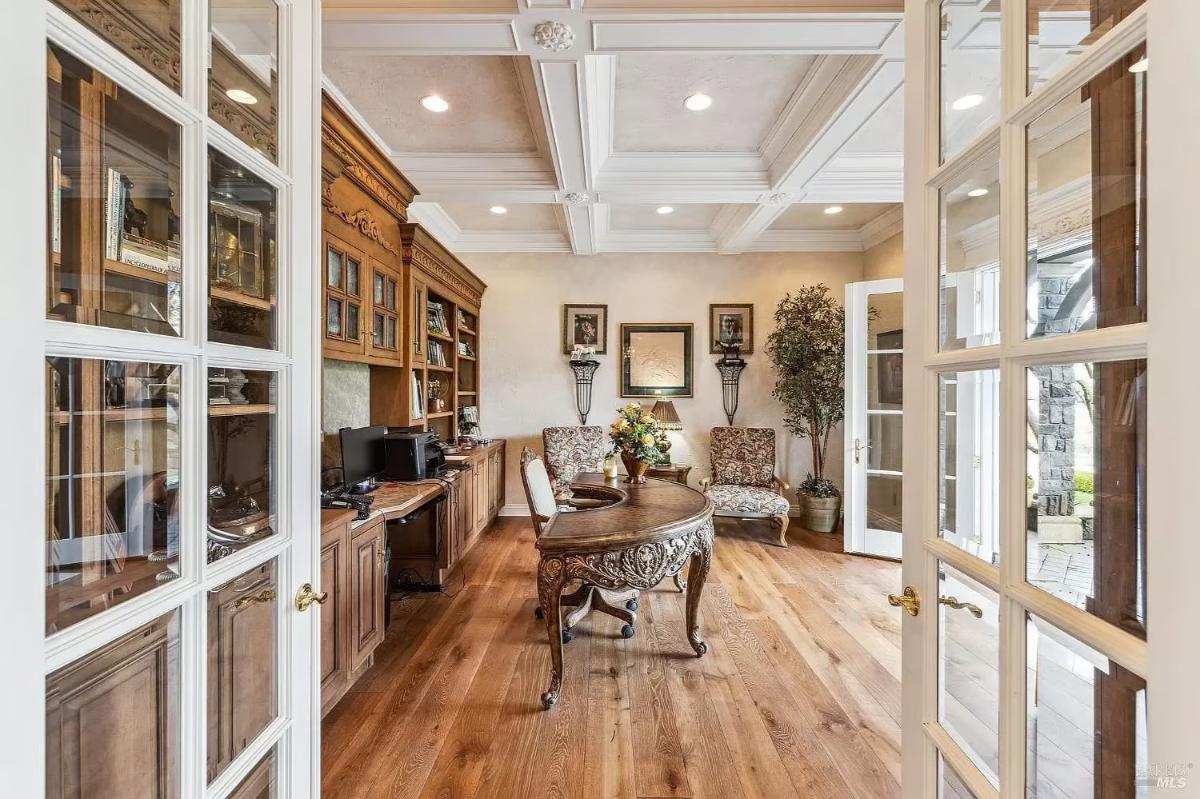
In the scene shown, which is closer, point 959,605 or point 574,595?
point 959,605

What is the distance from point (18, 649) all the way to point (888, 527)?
4.84 metres

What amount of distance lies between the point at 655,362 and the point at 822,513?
7.42ft

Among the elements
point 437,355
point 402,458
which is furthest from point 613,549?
point 437,355

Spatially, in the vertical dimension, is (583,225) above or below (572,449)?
above

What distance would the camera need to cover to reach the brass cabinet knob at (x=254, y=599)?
856 mm

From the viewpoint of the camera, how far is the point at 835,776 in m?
1.74

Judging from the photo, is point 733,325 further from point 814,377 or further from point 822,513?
point 822,513

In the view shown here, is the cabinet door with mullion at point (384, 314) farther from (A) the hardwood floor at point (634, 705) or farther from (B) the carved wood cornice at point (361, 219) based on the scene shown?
(A) the hardwood floor at point (634, 705)

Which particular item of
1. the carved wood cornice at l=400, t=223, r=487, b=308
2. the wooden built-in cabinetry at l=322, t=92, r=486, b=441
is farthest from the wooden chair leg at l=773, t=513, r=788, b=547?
the carved wood cornice at l=400, t=223, r=487, b=308

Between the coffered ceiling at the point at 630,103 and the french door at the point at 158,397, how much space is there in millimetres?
1265

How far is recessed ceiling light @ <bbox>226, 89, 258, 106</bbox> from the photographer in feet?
2.74

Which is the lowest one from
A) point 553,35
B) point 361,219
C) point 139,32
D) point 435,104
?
point 139,32

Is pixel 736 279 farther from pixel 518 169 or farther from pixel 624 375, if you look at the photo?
pixel 518 169

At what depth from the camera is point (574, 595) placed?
9.33 ft
